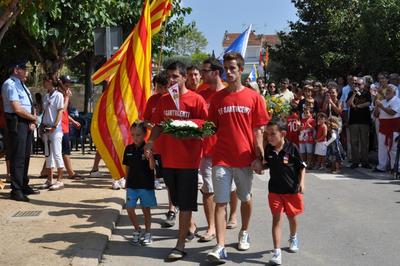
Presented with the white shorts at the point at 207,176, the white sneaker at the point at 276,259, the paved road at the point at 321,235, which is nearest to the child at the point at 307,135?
the paved road at the point at 321,235

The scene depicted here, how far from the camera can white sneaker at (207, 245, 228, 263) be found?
216 inches

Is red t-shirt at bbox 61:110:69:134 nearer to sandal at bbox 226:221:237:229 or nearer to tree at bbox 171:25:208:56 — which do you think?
sandal at bbox 226:221:237:229

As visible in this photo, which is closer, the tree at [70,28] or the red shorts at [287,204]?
the red shorts at [287,204]

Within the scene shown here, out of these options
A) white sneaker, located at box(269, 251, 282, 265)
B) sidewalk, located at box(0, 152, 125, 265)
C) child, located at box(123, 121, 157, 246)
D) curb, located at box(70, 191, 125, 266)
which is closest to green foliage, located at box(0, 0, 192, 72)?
sidewalk, located at box(0, 152, 125, 265)

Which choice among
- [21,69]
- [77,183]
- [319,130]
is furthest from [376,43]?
[21,69]

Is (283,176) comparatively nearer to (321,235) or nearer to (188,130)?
(188,130)

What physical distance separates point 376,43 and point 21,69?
15.4 meters

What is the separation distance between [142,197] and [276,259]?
180cm

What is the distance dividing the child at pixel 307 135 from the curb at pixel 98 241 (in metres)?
6.05

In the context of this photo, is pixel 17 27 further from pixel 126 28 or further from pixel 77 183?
pixel 77 183

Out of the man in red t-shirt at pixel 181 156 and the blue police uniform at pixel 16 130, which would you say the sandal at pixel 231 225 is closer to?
the man in red t-shirt at pixel 181 156

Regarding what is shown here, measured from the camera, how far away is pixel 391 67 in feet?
65.9

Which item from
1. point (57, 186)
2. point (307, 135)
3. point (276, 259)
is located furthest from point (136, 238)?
Result: point (307, 135)

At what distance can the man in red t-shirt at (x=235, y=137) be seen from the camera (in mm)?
5715
